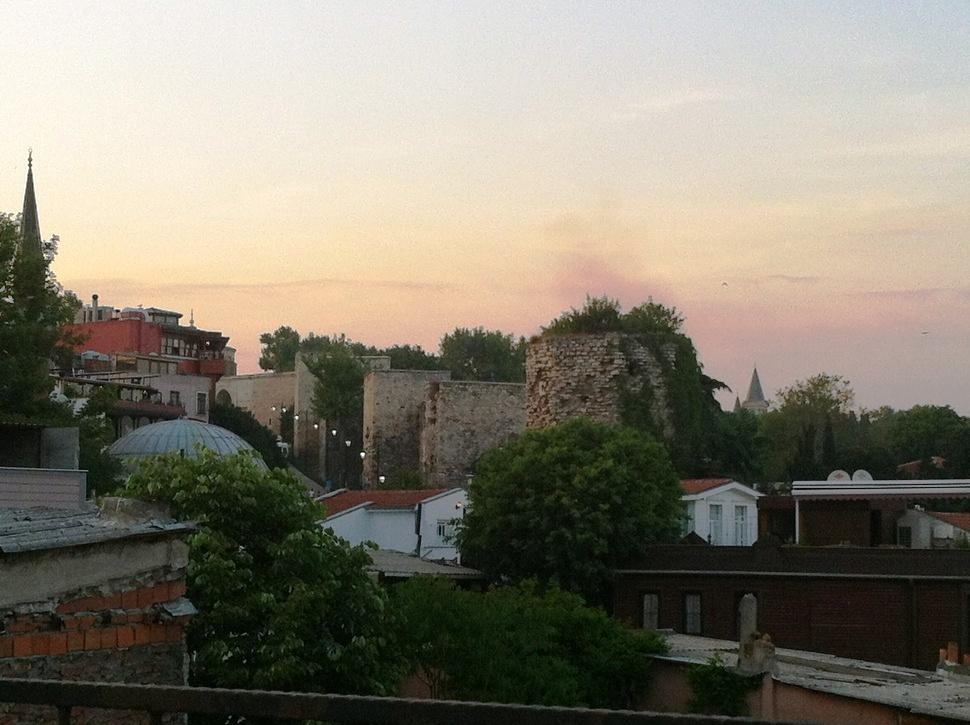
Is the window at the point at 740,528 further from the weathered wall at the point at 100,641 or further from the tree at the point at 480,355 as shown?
the tree at the point at 480,355

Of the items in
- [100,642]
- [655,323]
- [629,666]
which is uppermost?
[655,323]

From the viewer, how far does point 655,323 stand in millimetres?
45969

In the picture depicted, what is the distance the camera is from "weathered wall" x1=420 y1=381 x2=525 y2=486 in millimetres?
64438

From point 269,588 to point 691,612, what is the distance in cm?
1646

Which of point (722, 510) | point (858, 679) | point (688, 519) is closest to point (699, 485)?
point (722, 510)

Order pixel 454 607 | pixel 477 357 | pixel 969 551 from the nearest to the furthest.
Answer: pixel 454 607, pixel 969 551, pixel 477 357

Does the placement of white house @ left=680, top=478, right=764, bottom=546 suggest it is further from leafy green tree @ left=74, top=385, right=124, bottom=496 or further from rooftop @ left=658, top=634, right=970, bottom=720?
leafy green tree @ left=74, top=385, right=124, bottom=496

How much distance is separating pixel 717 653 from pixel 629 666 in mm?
1512

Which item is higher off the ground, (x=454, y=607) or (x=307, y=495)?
(x=307, y=495)

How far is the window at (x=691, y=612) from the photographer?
32.9 meters

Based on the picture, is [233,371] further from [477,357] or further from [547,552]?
[547,552]

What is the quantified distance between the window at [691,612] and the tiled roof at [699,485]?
22.6 feet

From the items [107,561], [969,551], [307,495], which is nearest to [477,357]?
[969,551]

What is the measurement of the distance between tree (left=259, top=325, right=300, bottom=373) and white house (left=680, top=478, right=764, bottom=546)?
70.5 metres
